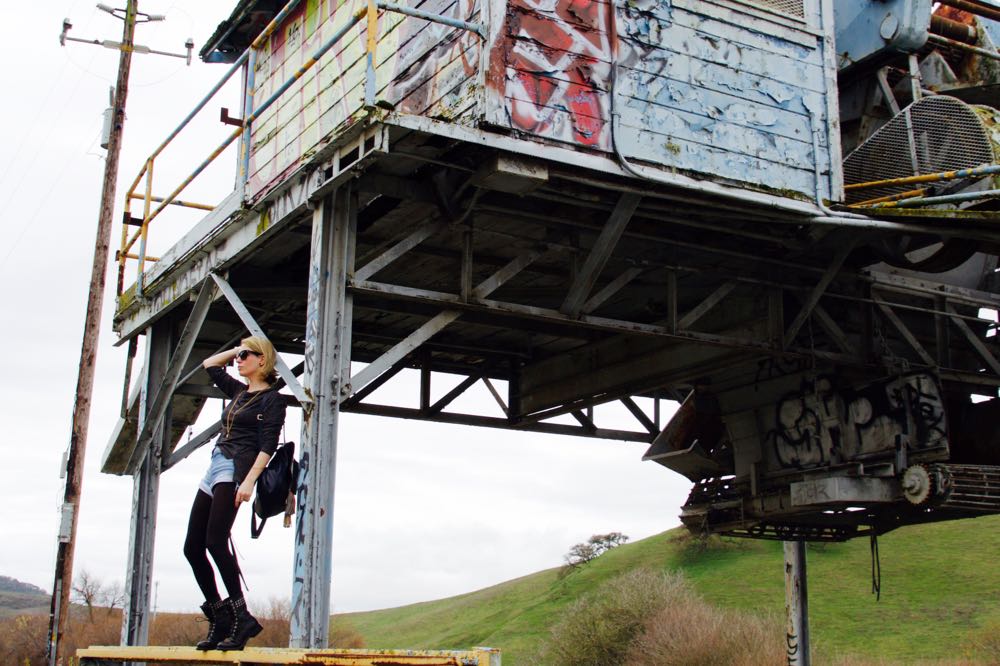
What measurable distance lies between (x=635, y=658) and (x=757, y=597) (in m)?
11.4

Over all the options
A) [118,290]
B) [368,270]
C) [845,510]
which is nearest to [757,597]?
[845,510]

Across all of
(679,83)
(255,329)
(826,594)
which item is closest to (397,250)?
(255,329)

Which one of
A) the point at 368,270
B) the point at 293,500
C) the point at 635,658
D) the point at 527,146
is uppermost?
the point at 527,146

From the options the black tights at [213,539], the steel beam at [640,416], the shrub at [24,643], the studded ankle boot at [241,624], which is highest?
the steel beam at [640,416]

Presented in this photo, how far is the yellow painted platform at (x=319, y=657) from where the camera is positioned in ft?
21.7

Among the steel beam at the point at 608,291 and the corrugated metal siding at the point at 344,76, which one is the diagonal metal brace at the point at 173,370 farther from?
the steel beam at the point at 608,291

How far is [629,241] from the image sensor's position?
1253 cm

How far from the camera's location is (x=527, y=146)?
9.92 metres

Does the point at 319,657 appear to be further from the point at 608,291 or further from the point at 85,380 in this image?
the point at 85,380

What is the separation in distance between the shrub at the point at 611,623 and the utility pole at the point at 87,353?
43.5 feet

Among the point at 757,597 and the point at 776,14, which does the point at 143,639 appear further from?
the point at 757,597

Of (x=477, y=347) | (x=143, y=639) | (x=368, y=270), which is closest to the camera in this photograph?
(x=368, y=270)

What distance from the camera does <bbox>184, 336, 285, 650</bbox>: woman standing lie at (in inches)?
324

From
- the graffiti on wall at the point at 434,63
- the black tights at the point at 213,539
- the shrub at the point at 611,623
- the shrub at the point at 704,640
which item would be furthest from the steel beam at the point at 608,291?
the shrub at the point at 611,623
